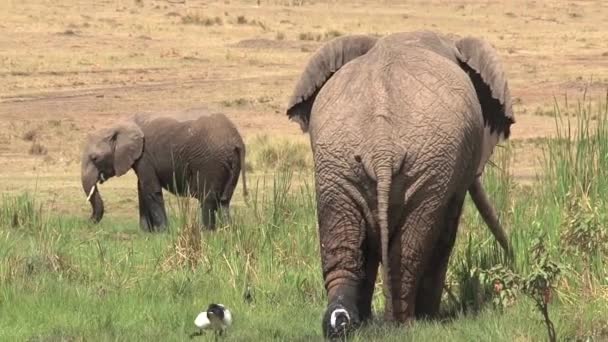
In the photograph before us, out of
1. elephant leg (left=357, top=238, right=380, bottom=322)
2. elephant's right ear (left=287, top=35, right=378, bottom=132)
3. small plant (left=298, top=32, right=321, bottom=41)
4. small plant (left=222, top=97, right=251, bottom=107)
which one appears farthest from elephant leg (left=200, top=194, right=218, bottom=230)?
small plant (left=298, top=32, right=321, bottom=41)

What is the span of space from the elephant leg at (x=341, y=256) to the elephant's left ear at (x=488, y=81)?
4.04 ft

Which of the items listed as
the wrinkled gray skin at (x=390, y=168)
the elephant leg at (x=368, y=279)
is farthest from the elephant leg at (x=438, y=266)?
the elephant leg at (x=368, y=279)

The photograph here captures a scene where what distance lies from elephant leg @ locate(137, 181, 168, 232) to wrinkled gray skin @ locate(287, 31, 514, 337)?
276 inches

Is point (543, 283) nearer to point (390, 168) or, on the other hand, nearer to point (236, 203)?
point (390, 168)

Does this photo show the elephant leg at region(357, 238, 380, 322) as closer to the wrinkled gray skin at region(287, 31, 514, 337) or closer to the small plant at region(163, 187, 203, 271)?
the wrinkled gray skin at region(287, 31, 514, 337)

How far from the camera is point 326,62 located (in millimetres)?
7379

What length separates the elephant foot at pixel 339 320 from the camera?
6727 millimetres

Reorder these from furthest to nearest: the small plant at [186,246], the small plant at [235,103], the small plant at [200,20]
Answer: the small plant at [200,20]
the small plant at [235,103]
the small plant at [186,246]

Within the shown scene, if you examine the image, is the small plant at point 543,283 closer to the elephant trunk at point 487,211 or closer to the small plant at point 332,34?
the elephant trunk at point 487,211

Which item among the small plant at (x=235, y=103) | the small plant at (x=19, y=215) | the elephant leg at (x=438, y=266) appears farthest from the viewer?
the small plant at (x=235, y=103)

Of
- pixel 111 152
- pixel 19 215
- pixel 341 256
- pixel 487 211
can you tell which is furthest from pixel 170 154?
pixel 341 256

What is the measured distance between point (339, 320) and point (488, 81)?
1.58 metres

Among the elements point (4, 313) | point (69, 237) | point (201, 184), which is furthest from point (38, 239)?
point (201, 184)

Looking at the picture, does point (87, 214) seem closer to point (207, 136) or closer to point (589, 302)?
point (207, 136)
